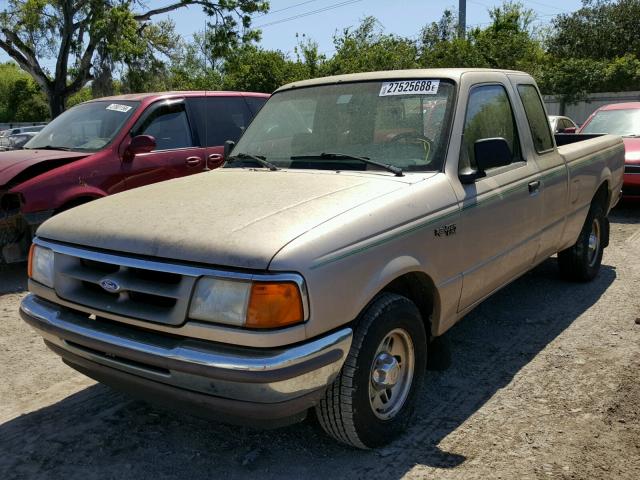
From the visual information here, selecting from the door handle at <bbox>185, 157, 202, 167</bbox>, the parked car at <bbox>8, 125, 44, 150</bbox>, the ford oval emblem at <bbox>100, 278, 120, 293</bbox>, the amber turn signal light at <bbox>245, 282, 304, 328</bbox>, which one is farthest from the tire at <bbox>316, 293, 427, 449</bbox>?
the parked car at <bbox>8, 125, 44, 150</bbox>

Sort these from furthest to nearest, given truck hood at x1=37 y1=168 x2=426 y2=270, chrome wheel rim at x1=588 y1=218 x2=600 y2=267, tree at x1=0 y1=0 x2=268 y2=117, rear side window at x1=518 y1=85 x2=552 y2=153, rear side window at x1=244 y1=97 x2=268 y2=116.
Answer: tree at x1=0 y1=0 x2=268 y2=117, rear side window at x1=244 y1=97 x2=268 y2=116, chrome wheel rim at x1=588 y1=218 x2=600 y2=267, rear side window at x1=518 y1=85 x2=552 y2=153, truck hood at x1=37 y1=168 x2=426 y2=270

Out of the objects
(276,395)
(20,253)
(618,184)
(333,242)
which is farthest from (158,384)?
(618,184)

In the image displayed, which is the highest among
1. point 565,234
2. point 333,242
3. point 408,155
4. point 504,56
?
point 504,56

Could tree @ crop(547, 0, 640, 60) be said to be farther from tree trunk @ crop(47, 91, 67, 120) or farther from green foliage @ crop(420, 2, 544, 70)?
tree trunk @ crop(47, 91, 67, 120)

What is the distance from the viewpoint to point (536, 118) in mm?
4734

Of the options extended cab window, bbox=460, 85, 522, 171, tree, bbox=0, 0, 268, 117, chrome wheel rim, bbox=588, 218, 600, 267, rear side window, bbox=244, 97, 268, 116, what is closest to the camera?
extended cab window, bbox=460, 85, 522, 171

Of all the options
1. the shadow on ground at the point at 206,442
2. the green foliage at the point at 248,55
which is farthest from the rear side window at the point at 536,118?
the green foliage at the point at 248,55

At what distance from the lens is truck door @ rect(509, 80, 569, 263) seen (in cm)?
448

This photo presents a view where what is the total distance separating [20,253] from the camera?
234 inches

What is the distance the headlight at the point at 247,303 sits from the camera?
241 cm

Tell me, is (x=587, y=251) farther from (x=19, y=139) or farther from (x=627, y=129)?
(x=19, y=139)

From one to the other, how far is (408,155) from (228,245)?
1.51 metres

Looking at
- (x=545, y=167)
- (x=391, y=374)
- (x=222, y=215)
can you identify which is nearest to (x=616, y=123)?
(x=545, y=167)

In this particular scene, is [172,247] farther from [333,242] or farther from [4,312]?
[4,312]
